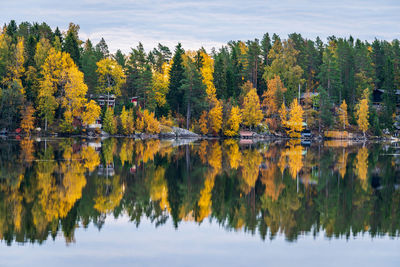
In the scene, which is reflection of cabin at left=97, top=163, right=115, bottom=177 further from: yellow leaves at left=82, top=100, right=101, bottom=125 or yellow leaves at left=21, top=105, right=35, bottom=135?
yellow leaves at left=82, top=100, right=101, bottom=125

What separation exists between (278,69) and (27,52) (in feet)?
169

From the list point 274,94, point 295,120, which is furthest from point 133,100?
point 295,120

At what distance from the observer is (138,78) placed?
101500mm

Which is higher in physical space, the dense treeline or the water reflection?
the dense treeline

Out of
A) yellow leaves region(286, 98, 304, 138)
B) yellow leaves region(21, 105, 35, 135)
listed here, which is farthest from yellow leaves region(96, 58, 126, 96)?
yellow leaves region(286, 98, 304, 138)

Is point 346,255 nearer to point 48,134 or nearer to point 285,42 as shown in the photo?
point 48,134

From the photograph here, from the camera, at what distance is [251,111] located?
98.4 m

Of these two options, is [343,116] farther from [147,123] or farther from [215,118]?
[147,123]

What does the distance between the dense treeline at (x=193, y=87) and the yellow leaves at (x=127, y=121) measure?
25cm

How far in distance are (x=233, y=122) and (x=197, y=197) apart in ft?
240

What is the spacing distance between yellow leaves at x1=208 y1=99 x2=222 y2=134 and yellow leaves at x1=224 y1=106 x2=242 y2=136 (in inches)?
63.9

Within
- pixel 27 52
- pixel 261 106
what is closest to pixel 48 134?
pixel 27 52

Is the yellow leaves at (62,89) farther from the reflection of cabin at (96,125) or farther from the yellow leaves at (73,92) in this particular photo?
the reflection of cabin at (96,125)

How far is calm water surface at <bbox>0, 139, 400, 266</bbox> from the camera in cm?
1423
